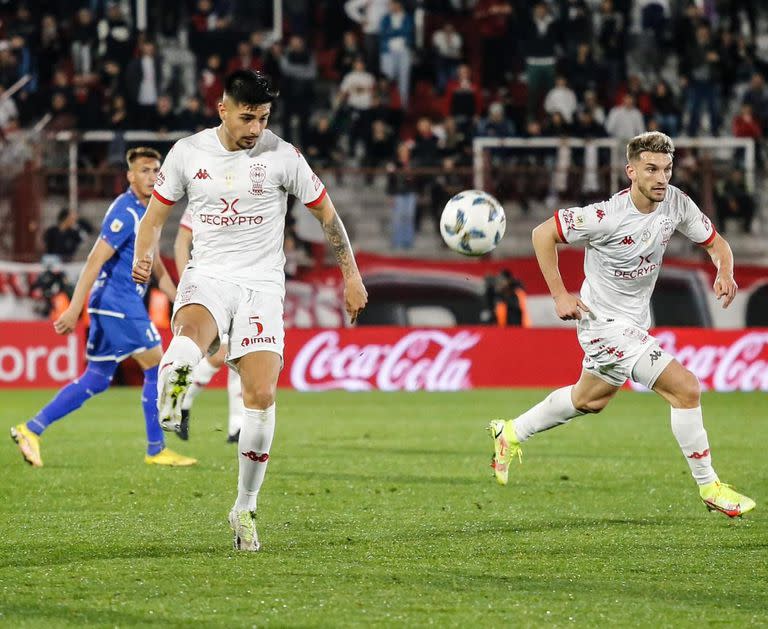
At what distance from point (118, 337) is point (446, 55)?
1451 cm

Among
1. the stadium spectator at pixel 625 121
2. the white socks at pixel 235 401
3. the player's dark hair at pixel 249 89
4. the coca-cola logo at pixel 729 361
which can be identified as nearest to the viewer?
the player's dark hair at pixel 249 89

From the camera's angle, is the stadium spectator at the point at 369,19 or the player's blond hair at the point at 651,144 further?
the stadium spectator at the point at 369,19

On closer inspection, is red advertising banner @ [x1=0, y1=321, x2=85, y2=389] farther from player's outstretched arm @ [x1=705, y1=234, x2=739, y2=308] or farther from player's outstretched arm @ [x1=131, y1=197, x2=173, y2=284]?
player's outstretched arm @ [x1=131, y1=197, x2=173, y2=284]

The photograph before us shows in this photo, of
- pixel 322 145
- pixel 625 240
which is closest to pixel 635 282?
pixel 625 240

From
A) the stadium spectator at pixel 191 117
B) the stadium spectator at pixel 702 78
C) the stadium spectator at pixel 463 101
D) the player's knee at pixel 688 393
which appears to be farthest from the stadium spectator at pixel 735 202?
the player's knee at pixel 688 393

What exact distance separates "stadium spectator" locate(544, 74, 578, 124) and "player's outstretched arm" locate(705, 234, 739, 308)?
→ 47.7 ft

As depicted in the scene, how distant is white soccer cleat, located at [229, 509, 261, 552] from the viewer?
6.47 m

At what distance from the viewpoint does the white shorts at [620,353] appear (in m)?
7.92

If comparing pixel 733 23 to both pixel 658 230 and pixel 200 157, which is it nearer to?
pixel 658 230

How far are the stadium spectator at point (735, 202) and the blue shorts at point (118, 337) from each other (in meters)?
12.2

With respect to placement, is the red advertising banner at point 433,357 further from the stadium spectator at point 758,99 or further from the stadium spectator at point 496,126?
the stadium spectator at point 758,99

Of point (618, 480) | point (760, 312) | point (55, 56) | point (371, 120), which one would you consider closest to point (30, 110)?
point (55, 56)

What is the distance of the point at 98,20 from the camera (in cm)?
2370

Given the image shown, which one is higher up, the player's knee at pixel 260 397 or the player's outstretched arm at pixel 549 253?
the player's outstretched arm at pixel 549 253
